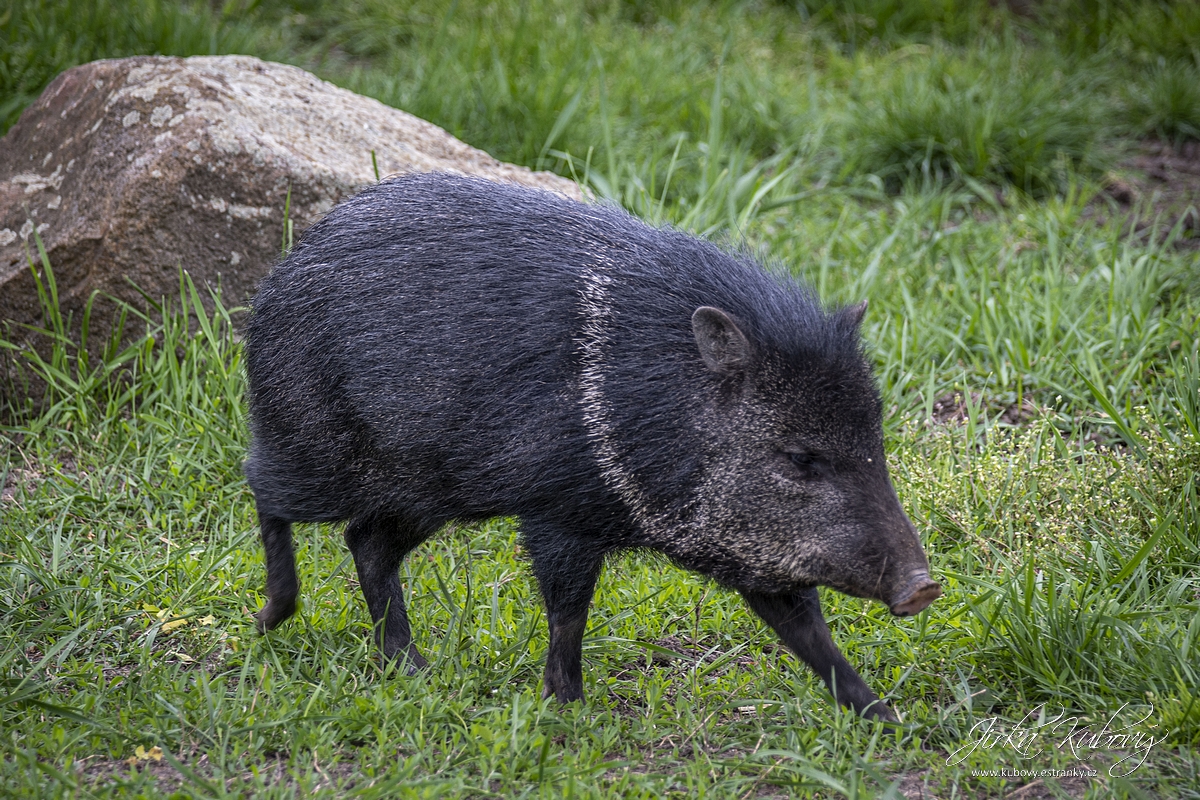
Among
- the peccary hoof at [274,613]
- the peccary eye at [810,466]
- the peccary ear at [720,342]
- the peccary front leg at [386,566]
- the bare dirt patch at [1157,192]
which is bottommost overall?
the peccary hoof at [274,613]

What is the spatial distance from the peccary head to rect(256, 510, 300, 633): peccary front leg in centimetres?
117

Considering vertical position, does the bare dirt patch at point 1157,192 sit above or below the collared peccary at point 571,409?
below

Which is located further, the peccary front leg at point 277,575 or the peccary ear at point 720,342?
the peccary front leg at point 277,575

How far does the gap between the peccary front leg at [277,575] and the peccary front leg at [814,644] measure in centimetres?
122

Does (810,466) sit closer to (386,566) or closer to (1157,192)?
(386,566)

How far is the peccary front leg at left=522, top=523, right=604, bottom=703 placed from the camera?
104 inches

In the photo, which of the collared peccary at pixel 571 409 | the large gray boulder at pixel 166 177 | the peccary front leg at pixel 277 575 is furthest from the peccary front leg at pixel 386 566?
the large gray boulder at pixel 166 177

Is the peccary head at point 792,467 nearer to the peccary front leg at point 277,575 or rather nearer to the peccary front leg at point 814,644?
the peccary front leg at point 814,644

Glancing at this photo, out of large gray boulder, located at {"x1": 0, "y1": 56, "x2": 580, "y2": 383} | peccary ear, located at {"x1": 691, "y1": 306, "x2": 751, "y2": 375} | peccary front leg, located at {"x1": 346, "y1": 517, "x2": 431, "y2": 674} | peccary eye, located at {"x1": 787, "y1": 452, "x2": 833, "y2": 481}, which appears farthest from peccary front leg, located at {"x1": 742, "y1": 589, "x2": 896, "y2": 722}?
large gray boulder, located at {"x1": 0, "y1": 56, "x2": 580, "y2": 383}

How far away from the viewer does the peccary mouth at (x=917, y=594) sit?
7.63 ft

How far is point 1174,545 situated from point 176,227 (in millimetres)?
3265

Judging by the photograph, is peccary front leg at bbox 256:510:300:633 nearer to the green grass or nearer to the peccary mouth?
Answer: the green grass

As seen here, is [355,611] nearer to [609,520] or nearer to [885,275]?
[609,520]

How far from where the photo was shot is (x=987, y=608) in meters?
2.97
